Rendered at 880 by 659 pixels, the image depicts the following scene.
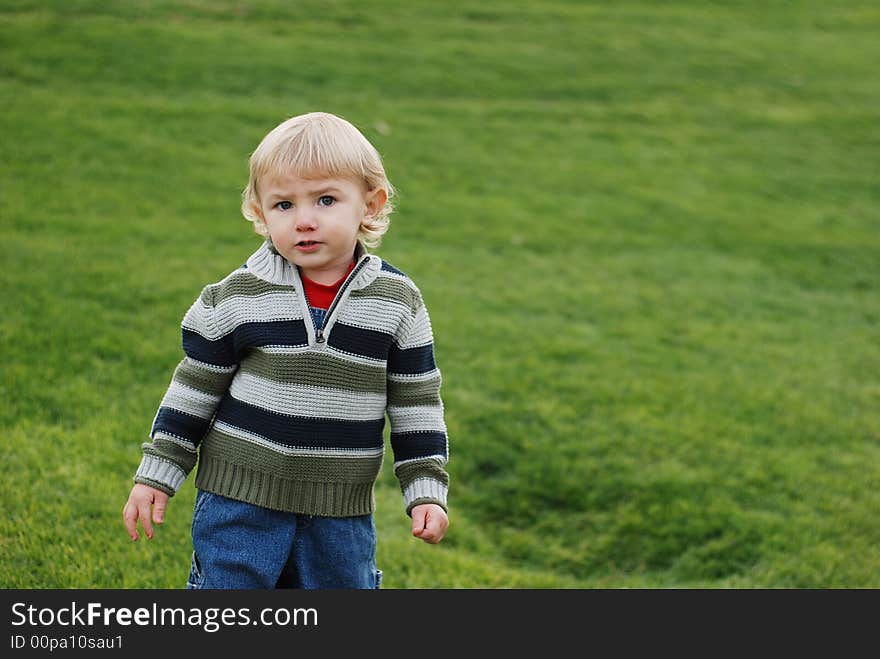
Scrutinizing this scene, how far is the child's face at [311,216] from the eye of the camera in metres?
2.29

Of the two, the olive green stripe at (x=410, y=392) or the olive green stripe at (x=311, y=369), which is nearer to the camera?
the olive green stripe at (x=311, y=369)

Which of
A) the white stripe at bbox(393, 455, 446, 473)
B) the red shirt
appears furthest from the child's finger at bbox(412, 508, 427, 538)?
the red shirt

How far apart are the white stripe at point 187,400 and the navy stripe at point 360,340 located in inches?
14.3

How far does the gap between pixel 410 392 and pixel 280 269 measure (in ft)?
1.52

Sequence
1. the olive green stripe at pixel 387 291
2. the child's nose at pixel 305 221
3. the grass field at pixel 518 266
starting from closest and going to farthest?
the child's nose at pixel 305 221 → the olive green stripe at pixel 387 291 → the grass field at pixel 518 266

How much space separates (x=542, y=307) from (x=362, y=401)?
4.53 meters

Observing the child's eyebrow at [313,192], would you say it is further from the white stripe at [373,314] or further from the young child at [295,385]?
the white stripe at [373,314]

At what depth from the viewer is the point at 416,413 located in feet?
8.06

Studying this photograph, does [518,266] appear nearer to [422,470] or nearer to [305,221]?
[422,470]

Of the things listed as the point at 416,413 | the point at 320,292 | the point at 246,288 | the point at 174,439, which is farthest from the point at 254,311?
the point at 416,413

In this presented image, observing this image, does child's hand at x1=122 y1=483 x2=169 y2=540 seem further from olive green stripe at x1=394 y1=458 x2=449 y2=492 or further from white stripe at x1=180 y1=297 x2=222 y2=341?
olive green stripe at x1=394 y1=458 x2=449 y2=492

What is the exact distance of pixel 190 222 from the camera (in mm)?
7133

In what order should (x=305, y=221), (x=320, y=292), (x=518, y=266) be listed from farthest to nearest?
(x=518, y=266) → (x=320, y=292) → (x=305, y=221)

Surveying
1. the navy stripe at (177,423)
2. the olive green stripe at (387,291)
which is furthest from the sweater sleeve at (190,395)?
the olive green stripe at (387,291)
